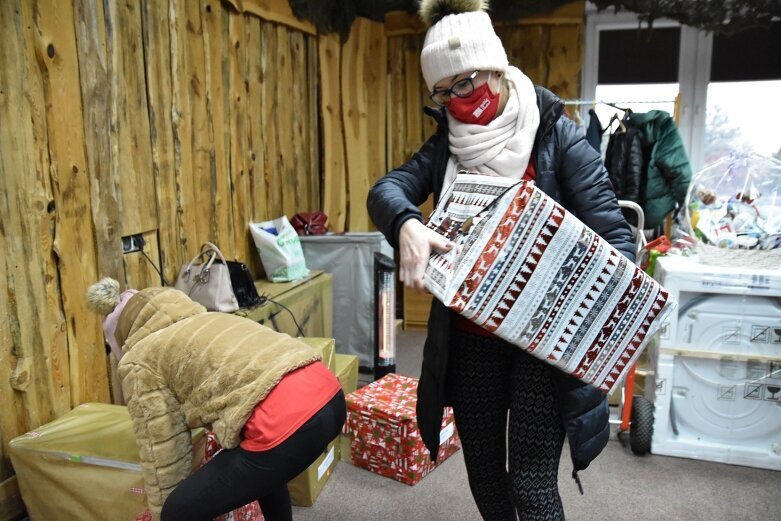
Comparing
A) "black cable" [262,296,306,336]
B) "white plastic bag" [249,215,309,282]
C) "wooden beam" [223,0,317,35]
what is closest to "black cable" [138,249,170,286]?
"black cable" [262,296,306,336]

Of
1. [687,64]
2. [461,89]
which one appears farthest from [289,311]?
[687,64]

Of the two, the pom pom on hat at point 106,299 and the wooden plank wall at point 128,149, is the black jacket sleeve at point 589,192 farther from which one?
the wooden plank wall at point 128,149

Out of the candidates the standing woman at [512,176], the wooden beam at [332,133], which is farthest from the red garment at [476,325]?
the wooden beam at [332,133]

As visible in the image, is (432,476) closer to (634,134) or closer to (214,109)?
(214,109)

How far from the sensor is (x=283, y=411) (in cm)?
132

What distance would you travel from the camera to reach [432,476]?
224cm

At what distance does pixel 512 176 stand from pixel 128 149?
1.59 meters

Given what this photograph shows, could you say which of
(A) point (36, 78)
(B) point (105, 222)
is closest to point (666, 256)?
(B) point (105, 222)

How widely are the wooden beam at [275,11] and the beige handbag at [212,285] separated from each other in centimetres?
130

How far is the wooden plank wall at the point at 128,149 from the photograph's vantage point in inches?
68.4

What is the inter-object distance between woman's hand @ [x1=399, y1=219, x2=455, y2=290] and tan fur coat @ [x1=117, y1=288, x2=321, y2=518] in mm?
476

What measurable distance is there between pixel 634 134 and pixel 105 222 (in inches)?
113

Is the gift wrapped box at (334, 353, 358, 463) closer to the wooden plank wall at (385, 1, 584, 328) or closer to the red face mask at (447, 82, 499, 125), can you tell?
the red face mask at (447, 82, 499, 125)

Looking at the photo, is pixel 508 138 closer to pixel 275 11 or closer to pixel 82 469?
pixel 82 469
